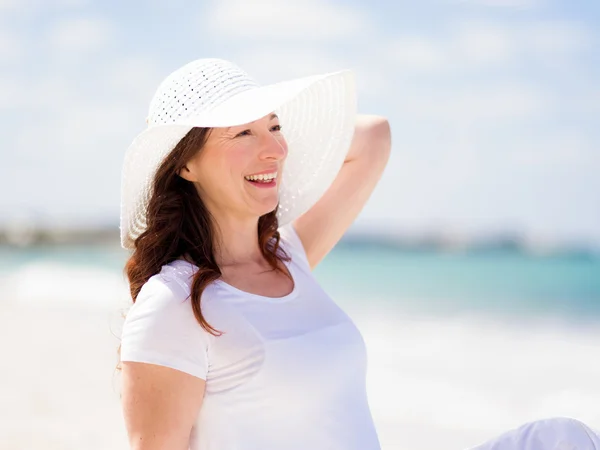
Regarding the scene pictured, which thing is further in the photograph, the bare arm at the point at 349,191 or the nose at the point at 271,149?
the bare arm at the point at 349,191

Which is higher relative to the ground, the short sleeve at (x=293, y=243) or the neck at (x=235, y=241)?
the neck at (x=235, y=241)

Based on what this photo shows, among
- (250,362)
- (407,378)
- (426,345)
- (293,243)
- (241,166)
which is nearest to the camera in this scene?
(250,362)

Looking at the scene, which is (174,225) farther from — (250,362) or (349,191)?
(349,191)

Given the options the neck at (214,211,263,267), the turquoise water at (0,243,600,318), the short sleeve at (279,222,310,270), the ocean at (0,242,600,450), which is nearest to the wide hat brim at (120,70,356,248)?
the short sleeve at (279,222,310,270)

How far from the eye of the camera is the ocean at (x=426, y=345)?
17.9 ft

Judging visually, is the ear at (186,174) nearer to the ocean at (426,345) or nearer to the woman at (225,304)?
the woman at (225,304)

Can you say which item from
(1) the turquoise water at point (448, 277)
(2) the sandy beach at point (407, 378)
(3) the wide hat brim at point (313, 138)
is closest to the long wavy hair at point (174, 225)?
(3) the wide hat brim at point (313, 138)

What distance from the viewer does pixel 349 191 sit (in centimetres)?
280

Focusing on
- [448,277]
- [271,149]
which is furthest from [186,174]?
[448,277]

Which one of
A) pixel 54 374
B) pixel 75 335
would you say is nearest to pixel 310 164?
pixel 54 374

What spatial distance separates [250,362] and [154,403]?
247 millimetres

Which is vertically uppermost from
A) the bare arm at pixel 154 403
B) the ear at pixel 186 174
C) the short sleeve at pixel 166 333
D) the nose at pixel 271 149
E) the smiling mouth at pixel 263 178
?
the nose at pixel 271 149

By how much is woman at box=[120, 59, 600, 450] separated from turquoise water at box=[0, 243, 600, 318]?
29.7 ft

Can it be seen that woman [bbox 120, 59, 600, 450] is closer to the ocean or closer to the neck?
the neck
